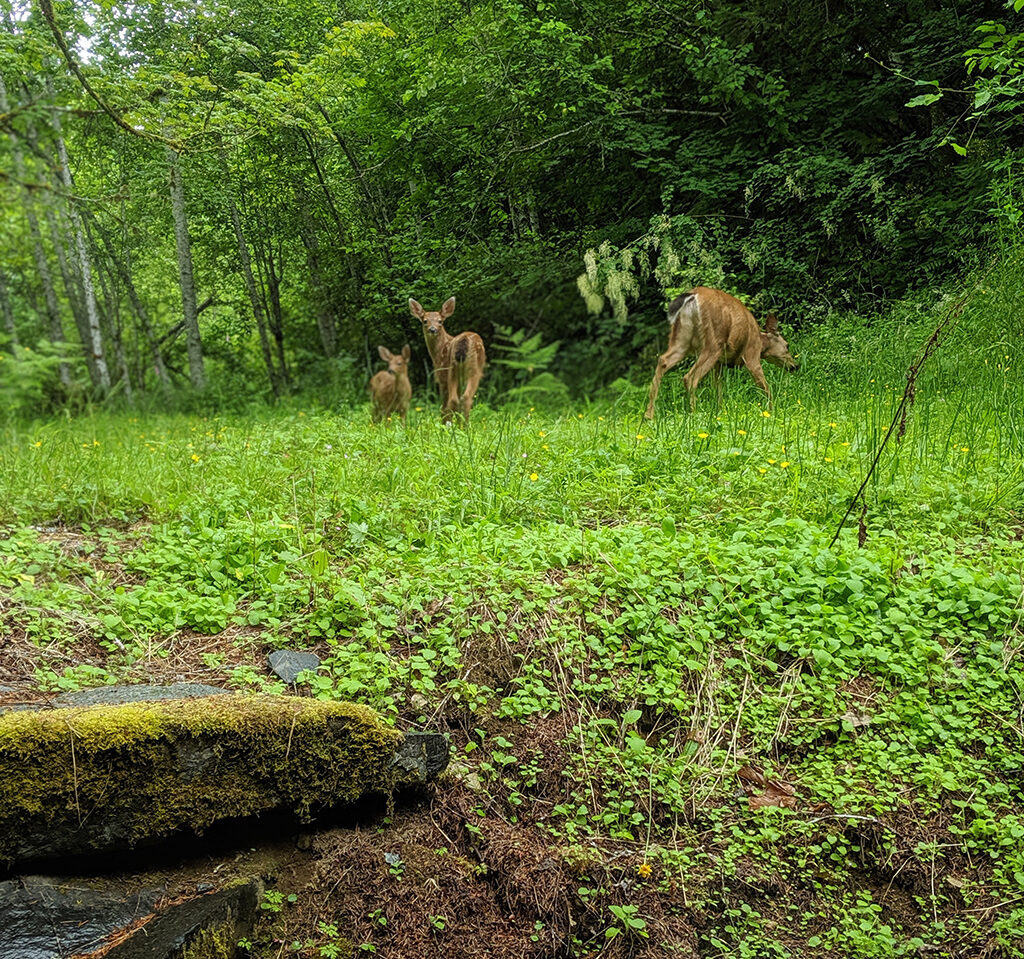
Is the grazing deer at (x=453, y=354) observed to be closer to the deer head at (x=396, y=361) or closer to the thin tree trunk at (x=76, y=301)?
the deer head at (x=396, y=361)

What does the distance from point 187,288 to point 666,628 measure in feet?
17.3

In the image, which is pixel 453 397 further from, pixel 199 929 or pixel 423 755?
pixel 199 929

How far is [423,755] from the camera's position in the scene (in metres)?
2.87

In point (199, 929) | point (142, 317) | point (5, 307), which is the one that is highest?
point (5, 307)

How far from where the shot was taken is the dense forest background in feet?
20.4

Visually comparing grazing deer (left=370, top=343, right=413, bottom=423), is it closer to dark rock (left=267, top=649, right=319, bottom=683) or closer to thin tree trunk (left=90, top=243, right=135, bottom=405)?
thin tree trunk (left=90, top=243, right=135, bottom=405)

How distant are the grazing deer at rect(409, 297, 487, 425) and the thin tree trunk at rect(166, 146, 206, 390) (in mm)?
2045

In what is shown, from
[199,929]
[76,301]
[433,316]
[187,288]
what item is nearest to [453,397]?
[433,316]

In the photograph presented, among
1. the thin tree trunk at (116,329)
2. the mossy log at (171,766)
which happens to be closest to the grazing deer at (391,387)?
the thin tree trunk at (116,329)

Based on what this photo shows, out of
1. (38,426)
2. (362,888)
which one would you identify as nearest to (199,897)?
(362,888)

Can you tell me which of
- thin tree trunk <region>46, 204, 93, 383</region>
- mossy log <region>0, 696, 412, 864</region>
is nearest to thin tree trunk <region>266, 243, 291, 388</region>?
thin tree trunk <region>46, 204, 93, 383</region>

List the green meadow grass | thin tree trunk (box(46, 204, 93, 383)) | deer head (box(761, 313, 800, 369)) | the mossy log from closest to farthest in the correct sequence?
the mossy log < the green meadow grass < thin tree trunk (box(46, 204, 93, 383)) < deer head (box(761, 313, 800, 369))

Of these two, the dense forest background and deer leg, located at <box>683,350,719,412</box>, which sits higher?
the dense forest background

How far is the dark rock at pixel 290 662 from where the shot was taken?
3143 mm
